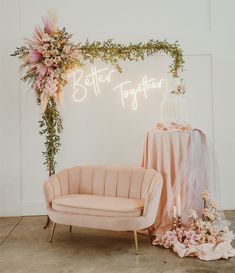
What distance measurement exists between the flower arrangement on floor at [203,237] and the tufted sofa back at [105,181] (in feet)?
1.71

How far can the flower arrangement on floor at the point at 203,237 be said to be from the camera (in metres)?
3.22

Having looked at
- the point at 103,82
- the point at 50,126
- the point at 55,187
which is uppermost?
the point at 103,82

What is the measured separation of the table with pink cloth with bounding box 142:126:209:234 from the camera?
373cm

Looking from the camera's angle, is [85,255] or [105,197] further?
[105,197]

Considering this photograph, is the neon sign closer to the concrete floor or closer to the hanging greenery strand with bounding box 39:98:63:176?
the hanging greenery strand with bounding box 39:98:63:176

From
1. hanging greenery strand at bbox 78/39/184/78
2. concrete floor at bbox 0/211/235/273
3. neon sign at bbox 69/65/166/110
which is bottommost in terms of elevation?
concrete floor at bbox 0/211/235/273

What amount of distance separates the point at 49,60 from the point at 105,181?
1.51 m

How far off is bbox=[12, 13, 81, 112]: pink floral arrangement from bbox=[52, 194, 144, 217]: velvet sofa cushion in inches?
43.9

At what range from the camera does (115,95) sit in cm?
488

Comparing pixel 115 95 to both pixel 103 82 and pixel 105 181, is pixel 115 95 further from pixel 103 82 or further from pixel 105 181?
pixel 105 181

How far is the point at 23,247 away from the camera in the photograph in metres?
3.54

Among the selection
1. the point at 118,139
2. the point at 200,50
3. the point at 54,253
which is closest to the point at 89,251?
the point at 54,253

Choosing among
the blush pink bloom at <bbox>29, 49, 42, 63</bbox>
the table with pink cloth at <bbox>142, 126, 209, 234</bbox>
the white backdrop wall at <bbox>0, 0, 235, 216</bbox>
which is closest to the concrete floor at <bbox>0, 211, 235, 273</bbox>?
the table with pink cloth at <bbox>142, 126, 209, 234</bbox>

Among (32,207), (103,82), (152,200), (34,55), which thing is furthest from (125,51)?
(32,207)
